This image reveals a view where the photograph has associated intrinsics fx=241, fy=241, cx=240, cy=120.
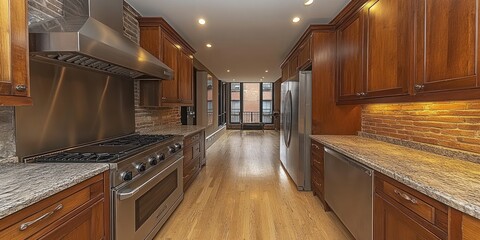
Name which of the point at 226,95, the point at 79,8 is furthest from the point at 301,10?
the point at 226,95

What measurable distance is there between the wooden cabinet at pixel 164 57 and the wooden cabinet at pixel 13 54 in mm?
2034

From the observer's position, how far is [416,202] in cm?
127

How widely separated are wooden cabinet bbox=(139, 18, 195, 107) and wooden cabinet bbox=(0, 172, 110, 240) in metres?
1.95

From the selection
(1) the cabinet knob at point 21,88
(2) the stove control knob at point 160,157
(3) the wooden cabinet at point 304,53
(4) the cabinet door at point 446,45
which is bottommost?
(2) the stove control knob at point 160,157

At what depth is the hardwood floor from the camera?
95.0 inches

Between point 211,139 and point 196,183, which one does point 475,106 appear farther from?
point 211,139

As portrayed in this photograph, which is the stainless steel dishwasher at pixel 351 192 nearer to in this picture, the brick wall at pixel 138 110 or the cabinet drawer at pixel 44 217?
the cabinet drawer at pixel 44 217

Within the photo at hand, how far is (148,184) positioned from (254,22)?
2.66 meters

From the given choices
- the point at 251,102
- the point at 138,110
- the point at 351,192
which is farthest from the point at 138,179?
the point at 251,102

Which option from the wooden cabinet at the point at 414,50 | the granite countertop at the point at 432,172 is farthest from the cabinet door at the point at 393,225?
the wooden cabinet at the point at 414,50

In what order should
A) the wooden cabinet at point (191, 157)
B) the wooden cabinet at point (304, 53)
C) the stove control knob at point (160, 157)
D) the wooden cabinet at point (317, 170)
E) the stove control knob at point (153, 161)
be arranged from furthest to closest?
the wooden cabinet at point (304, 53) → the wooden cabinet at point (191, 157) → the wooden cabinet at point (317, 170) → the stove control knob at point (160, 157) → the stove control knob at point (153, 161)

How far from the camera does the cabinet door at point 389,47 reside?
1799mm

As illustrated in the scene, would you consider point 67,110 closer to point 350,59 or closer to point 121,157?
point 121,157

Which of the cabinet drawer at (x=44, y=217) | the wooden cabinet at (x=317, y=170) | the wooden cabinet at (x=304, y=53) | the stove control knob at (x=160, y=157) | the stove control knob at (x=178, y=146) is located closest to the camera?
the cabinet drawer at (x=44, y=217)
